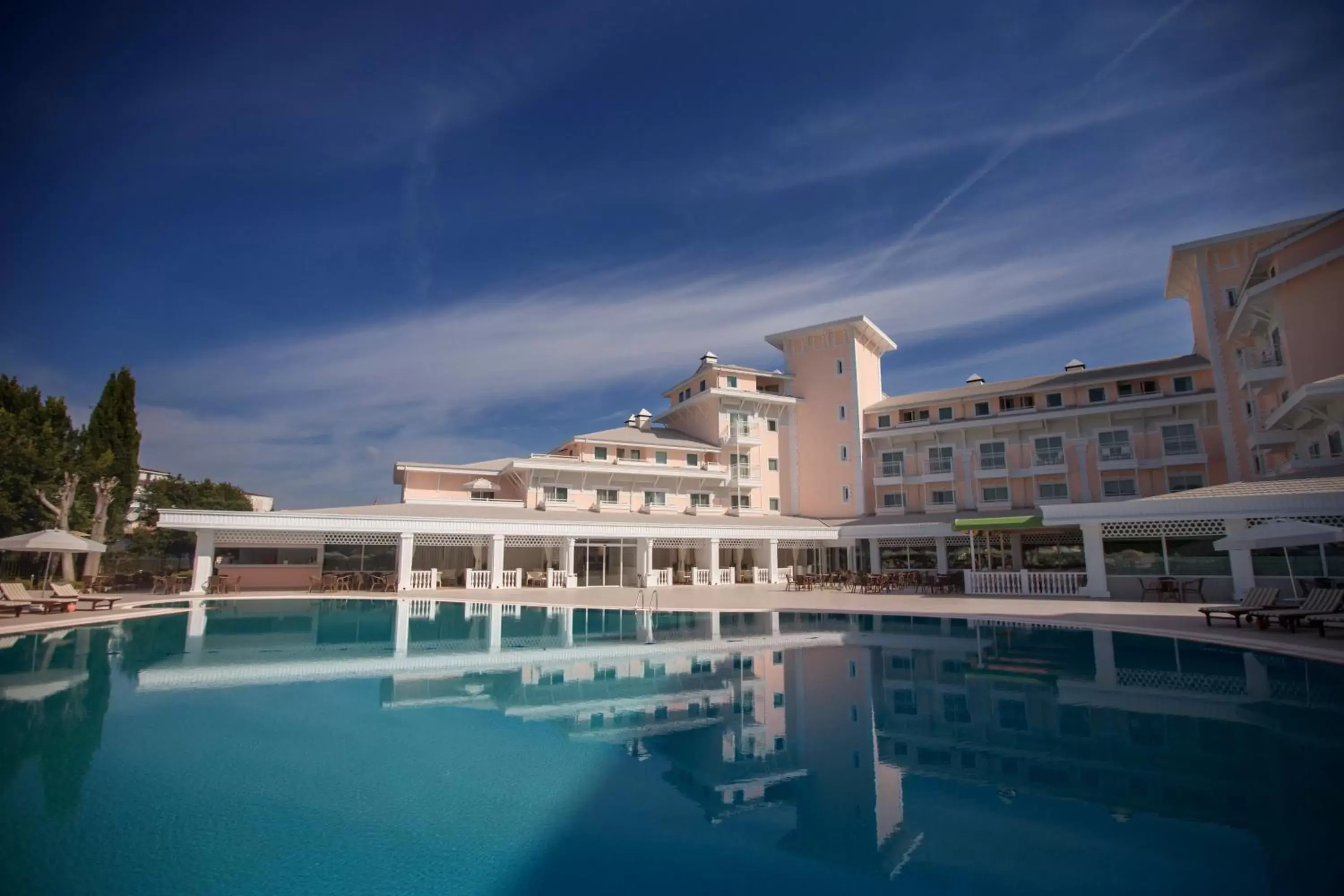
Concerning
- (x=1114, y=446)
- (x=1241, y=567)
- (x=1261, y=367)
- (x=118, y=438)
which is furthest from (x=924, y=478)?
(x=118, y=438)

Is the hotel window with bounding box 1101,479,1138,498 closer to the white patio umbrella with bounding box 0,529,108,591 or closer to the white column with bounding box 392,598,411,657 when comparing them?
the white column with bounding box 392,598,411,657

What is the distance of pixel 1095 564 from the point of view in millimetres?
21328

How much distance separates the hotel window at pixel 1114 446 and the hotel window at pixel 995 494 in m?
4.13

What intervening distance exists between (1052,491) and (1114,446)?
316 centimetres

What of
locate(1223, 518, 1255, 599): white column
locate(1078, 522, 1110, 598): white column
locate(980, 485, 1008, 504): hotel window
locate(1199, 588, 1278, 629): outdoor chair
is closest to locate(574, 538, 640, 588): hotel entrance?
locate(1078, 522, 1110, 598): white column

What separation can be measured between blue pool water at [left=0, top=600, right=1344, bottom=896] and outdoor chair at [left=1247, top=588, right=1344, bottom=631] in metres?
2.29

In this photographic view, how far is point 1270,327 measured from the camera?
23.0 metres

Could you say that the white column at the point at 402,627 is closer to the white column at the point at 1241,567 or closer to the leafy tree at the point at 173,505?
the white column at the point at 1241,567

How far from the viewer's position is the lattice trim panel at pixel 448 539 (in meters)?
24.3

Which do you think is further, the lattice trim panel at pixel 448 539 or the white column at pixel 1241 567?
the lattice trim panel at pixel 448 539

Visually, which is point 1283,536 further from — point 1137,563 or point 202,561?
point 202,561

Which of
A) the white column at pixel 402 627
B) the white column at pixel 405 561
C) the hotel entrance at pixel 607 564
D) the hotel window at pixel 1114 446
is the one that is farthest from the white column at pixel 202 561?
the hotel window at pixel 1114 446

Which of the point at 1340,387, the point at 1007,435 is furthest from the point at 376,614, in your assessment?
the point at 1007,435

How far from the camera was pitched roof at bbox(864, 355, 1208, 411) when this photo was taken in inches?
1144
